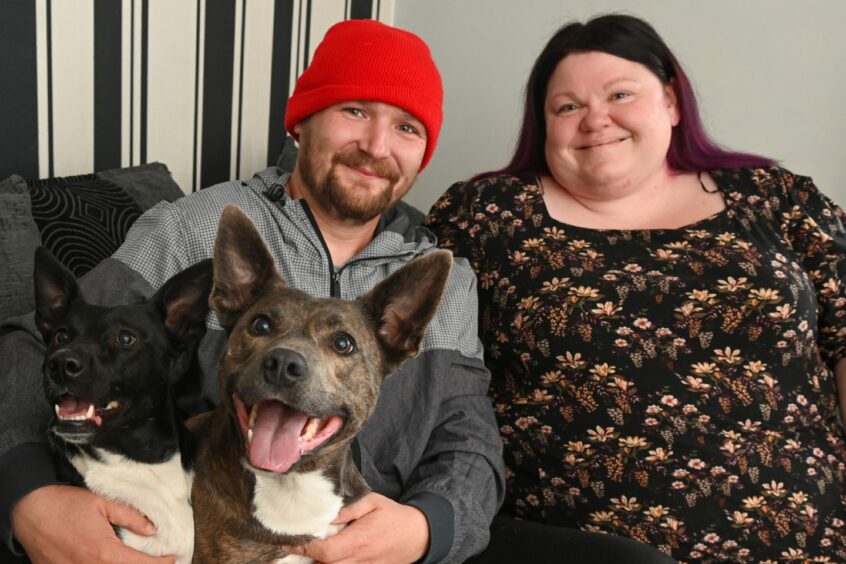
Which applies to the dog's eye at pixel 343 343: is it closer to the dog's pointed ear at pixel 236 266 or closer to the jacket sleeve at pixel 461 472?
the dog's pointed ear at pixel 236 266

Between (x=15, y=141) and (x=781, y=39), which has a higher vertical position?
(x=781, y=39)

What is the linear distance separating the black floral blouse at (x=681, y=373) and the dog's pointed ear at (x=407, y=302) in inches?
27.2

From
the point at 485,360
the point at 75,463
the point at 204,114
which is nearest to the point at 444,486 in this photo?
the point at 485,360

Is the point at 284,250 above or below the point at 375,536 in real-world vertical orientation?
above

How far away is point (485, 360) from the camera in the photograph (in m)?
2.26

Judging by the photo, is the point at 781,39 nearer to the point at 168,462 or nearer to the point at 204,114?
the point at 204,114

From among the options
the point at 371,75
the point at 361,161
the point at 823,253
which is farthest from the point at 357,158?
the point at 823,253

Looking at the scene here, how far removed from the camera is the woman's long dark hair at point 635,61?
2244 millimetres

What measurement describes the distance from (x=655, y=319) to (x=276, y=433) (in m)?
1.18

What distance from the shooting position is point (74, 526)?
136cm

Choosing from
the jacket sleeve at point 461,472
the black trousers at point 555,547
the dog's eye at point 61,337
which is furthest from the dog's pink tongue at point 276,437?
the black trousers at point 555,547

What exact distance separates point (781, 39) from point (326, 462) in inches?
97.5

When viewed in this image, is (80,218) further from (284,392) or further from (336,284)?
(284,392)

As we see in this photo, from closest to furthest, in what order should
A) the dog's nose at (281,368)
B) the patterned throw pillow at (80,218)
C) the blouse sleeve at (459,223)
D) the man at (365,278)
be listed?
the dog's nose at (281,368)
the man at (365,278)
the patterned throw pillow at (80,218)
the blouse sleeve at (459,223)
